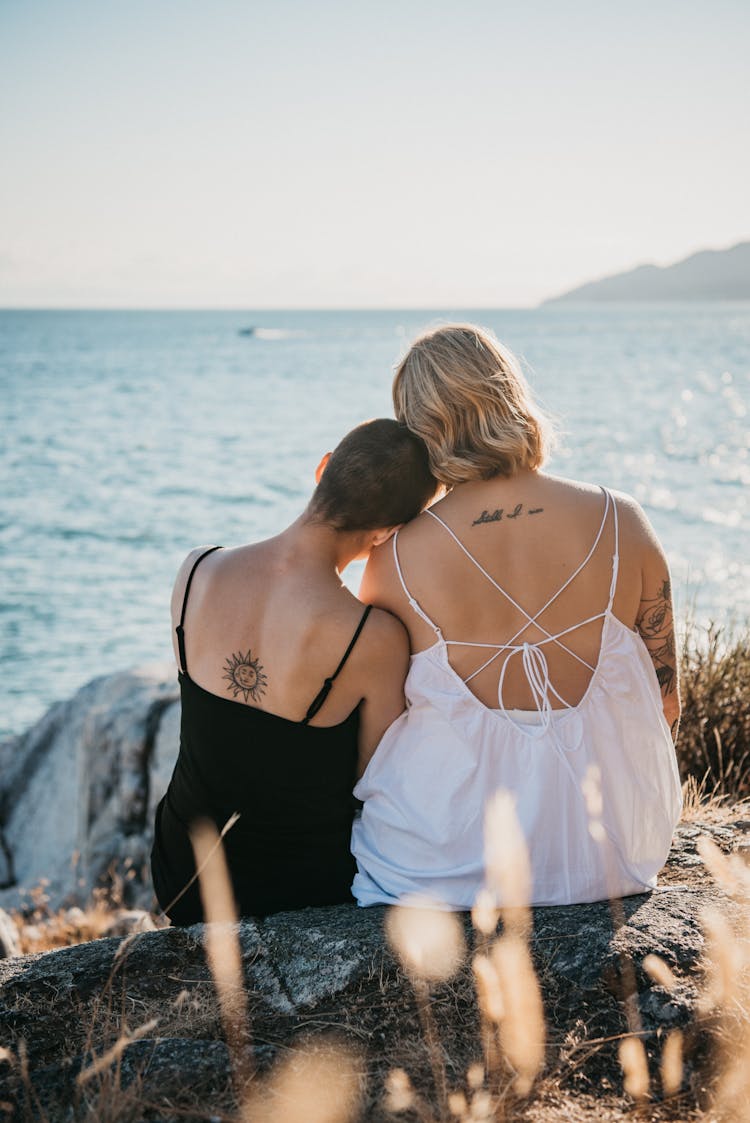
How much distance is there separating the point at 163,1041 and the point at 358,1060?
437 millimetres

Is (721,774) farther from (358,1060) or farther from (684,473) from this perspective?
(684,473)

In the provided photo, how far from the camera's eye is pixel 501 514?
274 centimetres

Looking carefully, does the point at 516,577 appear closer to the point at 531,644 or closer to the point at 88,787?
the point at 531,644

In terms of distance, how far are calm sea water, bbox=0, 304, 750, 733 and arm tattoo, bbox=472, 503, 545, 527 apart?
0.59 m

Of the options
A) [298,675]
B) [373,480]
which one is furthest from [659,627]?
[298,675]

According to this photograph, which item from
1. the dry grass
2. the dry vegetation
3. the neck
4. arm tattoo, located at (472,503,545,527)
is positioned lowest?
the dry grass

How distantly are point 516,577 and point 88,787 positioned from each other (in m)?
4.85

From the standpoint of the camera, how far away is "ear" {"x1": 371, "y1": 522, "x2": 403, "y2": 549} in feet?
9.38

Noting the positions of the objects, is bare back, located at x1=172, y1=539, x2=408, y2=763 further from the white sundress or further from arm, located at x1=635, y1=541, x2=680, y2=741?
arm, located at x1=635, y1=541, x2=680, y2=741

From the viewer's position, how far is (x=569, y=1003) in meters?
2.11

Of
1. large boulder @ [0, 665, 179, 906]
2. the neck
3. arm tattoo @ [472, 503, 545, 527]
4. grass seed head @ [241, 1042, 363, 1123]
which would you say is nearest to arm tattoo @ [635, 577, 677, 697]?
arm tattoo @ [472, 503, 545, 527]

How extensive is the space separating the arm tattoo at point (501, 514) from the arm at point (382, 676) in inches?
16.1

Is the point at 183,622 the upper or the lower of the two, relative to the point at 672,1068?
upper

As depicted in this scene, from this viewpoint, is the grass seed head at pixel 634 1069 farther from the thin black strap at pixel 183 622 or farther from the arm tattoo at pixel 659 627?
the thin black strap at pixel 183 622
